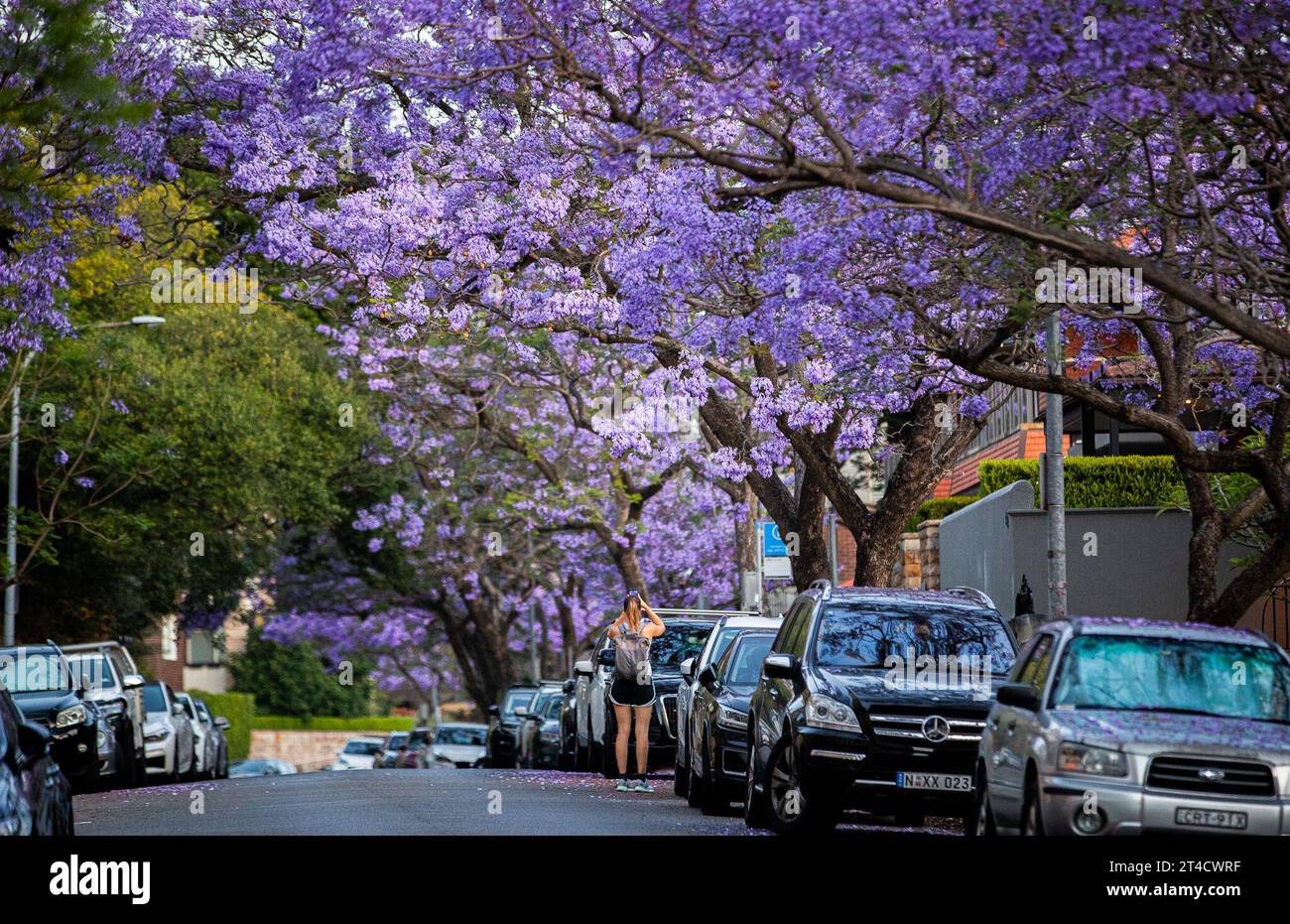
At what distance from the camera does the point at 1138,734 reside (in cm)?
1100

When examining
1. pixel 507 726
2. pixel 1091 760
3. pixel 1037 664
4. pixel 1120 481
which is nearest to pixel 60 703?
pixel 1120 481

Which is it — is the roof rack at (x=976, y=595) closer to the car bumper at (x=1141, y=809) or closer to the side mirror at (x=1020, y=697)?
the side mirror at (x=1020, y=697)

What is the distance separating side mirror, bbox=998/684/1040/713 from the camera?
1157cm

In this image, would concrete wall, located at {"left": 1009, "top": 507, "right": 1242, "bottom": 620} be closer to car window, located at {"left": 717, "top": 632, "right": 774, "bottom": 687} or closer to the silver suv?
car window, located at {"left": 717, "top": 632, "right": 774, "bottom": 687}

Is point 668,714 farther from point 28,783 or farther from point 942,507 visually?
point 28,783

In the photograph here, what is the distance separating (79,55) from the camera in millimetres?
16969

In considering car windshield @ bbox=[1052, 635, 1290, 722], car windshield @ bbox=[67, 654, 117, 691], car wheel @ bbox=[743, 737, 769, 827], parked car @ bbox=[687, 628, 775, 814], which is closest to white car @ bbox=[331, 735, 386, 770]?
car windshield @ bbox=[67, 654, 117, 691]

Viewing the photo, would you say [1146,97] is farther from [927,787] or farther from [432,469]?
[432,469]

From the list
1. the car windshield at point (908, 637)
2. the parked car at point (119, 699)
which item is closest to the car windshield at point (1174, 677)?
the car windshield at point (908, 637)

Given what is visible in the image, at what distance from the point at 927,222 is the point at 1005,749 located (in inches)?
230

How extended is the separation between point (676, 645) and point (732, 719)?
6325 mm

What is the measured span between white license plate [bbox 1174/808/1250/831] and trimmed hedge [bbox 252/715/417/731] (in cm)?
7549
